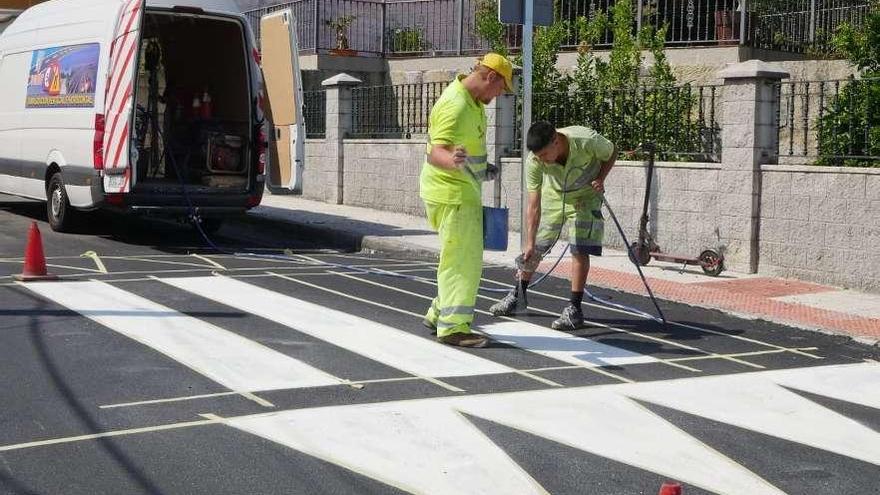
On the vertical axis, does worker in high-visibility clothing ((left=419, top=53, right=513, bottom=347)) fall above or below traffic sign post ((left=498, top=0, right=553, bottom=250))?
below

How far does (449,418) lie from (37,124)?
10021 millimetres

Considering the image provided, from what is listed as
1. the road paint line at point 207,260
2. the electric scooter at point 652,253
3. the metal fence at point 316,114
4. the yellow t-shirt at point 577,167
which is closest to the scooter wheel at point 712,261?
the electric scooter at point 652,253

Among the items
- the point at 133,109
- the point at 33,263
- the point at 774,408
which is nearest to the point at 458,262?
the point at 774,408

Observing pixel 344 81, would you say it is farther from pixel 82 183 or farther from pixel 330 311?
pixel 330 311

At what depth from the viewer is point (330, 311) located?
9227 millimetres

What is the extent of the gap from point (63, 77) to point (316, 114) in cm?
644

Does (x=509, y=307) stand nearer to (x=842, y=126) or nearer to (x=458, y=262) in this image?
(x=458, y=262)

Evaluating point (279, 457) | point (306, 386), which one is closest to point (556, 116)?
point (306, 386)

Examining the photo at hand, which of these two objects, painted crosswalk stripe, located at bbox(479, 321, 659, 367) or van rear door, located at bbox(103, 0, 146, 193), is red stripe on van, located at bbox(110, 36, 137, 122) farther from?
painted crosswalk stripe, located at bbox(479, 321, 659, 367)

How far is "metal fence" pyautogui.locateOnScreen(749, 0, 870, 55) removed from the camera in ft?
55.2

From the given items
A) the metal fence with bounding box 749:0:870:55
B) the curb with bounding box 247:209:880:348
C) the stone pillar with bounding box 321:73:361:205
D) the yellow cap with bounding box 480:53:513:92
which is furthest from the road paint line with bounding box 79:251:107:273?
the metal fence with bounding box 749:0:870:55

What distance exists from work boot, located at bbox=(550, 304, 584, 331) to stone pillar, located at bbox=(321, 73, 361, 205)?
10.1 metres

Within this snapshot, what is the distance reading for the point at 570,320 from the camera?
8766mm

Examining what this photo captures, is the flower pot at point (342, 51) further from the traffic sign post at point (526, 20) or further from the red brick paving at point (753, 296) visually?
the red brick paving at point (753, 296)
